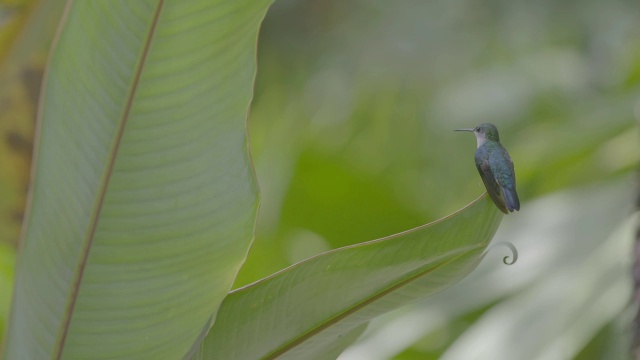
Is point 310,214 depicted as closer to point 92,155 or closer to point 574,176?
point 574,176

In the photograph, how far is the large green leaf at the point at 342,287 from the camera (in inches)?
14.7

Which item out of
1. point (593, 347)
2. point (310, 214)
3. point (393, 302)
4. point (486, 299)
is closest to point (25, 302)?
point (393, 302)

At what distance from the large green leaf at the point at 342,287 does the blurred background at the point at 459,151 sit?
0.23 metres

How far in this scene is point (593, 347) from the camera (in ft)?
3.65

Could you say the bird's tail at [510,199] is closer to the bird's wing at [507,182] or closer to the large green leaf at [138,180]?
the bird's wing at [507,182]

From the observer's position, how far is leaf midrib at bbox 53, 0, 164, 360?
1.00ft

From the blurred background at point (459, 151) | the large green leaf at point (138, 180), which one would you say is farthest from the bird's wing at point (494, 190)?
the blurred background at point (459, 151)

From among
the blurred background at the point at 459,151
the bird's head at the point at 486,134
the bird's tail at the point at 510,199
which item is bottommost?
the blurred background at the point at 459,151

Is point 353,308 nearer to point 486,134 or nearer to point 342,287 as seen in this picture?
point 342,287

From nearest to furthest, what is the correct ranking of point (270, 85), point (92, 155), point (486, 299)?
point (92, 155) → point (486, 299) → point (270, 85)

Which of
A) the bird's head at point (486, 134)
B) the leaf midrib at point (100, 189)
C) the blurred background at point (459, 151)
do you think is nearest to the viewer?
the leaf midrib at point (100, 189)

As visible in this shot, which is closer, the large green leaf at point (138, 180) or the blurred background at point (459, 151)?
the large green leaf at point (138, 180)

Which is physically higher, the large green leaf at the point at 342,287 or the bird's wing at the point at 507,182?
the bird's wing at the point at 507,182

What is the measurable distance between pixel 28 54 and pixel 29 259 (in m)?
0.29
